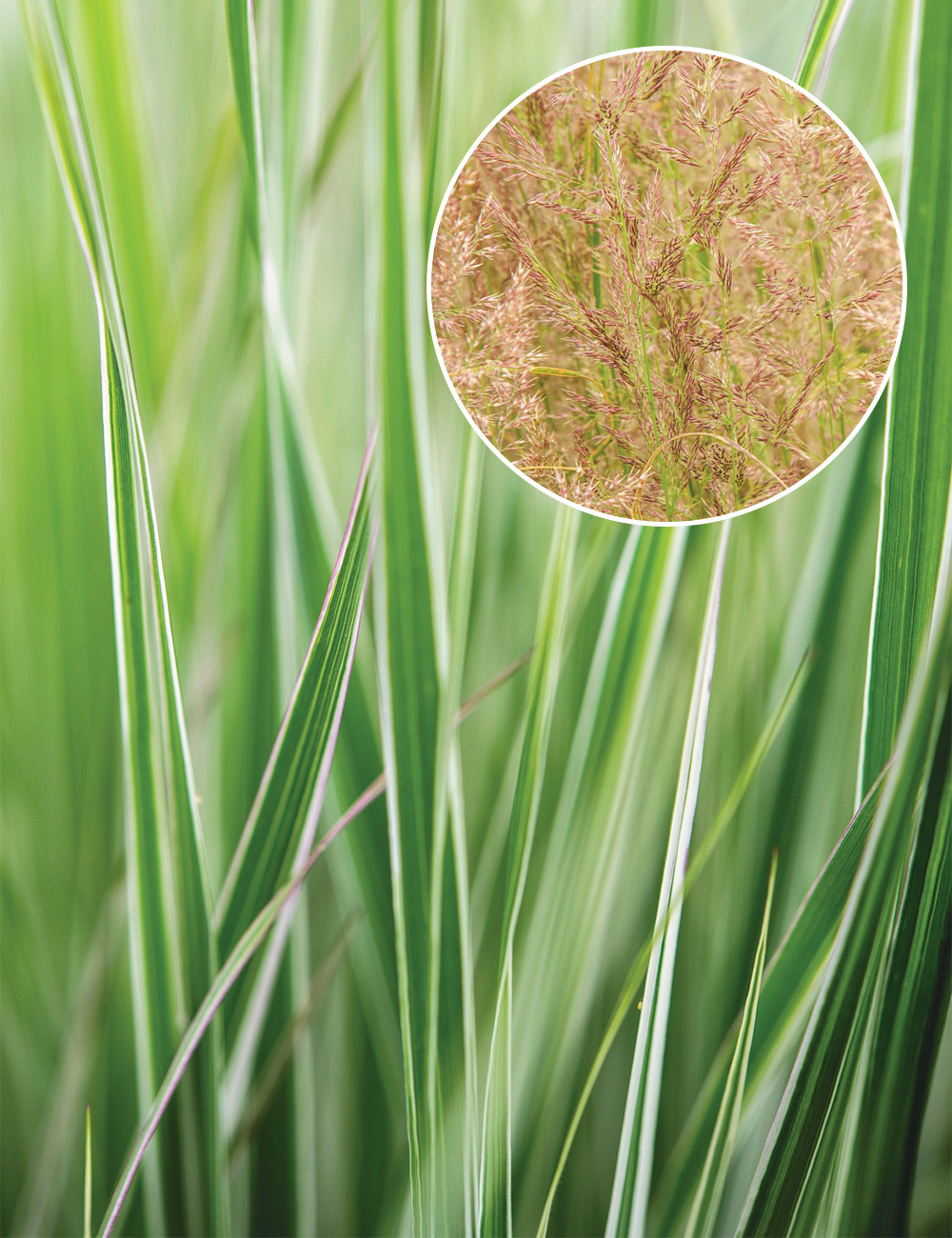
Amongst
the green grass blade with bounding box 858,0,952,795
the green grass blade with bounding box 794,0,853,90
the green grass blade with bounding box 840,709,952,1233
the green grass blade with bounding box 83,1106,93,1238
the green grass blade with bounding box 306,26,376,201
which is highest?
the green grass blade with bounding box 794,0,853,90

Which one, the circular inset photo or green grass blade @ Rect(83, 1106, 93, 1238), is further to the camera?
green grass blade @ Rect(83, 1106, 93, 1238)

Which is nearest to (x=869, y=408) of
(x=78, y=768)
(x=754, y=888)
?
(x=754, y=888)

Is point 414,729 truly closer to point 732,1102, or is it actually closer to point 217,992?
point 217,992

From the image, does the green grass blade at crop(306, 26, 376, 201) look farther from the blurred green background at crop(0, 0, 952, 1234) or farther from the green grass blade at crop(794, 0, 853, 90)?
the green grass blade at crop(794, 0, 853, 90)

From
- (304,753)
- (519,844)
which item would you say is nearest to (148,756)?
(304,753)

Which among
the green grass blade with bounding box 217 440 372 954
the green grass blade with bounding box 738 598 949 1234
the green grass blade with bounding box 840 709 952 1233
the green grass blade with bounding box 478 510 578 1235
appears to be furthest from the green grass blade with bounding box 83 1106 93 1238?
the green grass blade with bounding box 840 709 952 1233

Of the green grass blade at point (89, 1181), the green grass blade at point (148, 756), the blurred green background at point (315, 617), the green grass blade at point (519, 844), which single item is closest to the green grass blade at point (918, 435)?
the blurred green background at point (315, 617)

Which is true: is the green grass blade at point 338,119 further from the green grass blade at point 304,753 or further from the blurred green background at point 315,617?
the green grass blade at point 304,753
